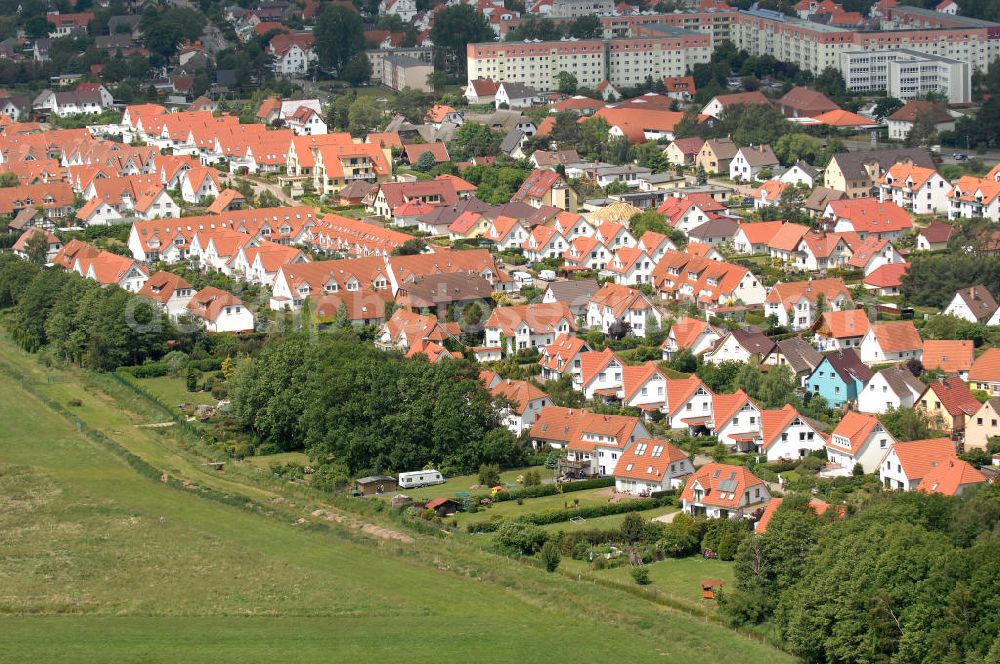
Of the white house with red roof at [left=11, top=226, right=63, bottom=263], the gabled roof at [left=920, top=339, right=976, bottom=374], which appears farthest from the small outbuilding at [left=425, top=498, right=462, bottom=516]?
the white house with red roof at [left=11, top=226, right=63, bottom=263]

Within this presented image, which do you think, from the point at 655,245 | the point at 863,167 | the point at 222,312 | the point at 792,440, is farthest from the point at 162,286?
the point at 863,167

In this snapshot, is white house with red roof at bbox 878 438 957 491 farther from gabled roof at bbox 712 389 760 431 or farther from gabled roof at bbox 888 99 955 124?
gabled roof at bbox 888 99 955 124

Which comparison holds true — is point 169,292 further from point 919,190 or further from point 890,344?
point 919,190

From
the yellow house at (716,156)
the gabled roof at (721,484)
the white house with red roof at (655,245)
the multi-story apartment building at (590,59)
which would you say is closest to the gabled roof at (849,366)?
the gabled roof at (721,484)

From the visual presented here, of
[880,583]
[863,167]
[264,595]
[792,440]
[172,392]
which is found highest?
[863,167]

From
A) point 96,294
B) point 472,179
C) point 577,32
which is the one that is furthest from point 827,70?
point 96,294

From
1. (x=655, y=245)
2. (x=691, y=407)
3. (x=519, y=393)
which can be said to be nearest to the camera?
(x=691, y=407)
